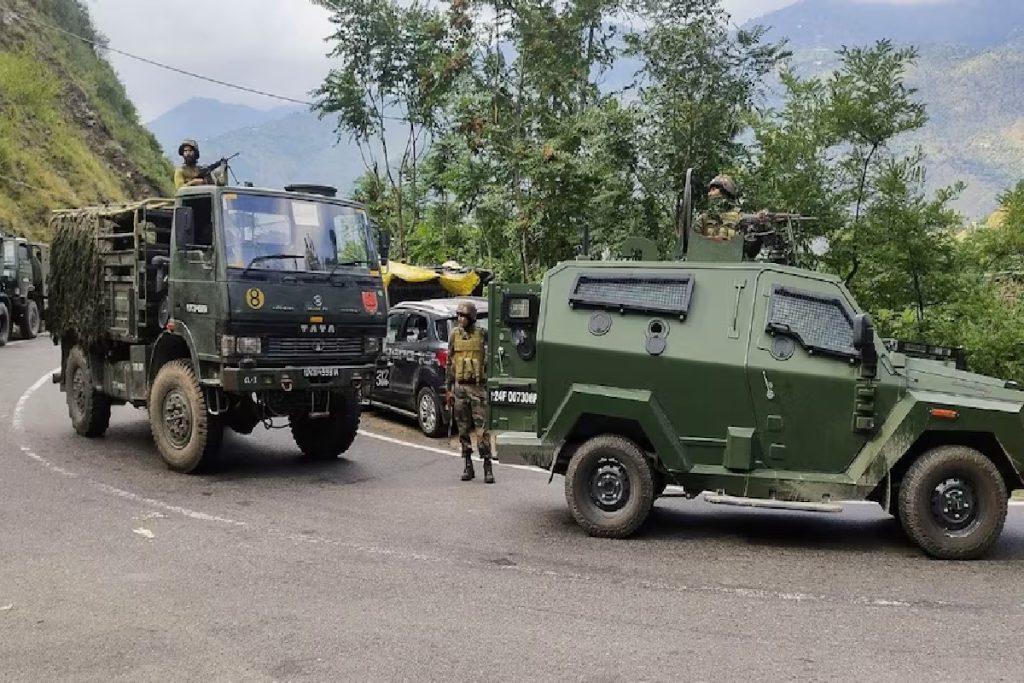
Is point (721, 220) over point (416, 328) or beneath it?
over

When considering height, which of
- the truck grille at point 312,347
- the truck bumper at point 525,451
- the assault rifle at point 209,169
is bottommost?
the truck bumper at point 525,451

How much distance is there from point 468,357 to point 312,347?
5.38 feet

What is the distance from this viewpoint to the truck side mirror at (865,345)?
7473 millimetres

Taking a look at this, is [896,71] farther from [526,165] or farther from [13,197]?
[13,197]

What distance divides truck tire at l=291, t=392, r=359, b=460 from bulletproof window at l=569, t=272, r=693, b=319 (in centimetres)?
359

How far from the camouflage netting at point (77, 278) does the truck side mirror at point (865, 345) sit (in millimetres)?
7975

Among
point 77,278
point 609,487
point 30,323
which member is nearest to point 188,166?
point 77,278

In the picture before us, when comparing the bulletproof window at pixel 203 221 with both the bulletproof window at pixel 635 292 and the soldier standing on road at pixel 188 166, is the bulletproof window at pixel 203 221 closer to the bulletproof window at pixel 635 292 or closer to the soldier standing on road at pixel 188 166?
the soldier standing on road at pixel 188 166

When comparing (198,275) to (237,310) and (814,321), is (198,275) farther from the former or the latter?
(814,321)

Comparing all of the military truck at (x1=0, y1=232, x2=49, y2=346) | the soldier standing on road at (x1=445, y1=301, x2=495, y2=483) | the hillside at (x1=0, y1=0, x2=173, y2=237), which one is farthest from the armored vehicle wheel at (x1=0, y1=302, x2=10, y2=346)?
the soldier standing on road at (x1=445, y1=301, x2=495, y2=483)

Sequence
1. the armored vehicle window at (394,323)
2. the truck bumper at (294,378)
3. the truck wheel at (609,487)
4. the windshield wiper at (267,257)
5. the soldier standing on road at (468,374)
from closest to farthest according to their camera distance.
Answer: the truck wheel at (609,487), the truck bumper at (294,378), the windshield wiper at (267,257), the soldier standing on road at (468,374), the armored vehicle window at (394,323)

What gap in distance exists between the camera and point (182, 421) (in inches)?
406

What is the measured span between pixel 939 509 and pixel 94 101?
5006cm

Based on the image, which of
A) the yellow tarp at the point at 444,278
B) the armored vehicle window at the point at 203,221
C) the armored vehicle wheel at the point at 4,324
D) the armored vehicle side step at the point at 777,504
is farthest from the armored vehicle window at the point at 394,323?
the armored vehicle wheel at the point at 4,324
